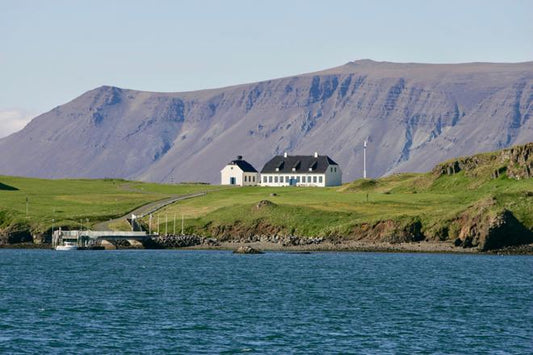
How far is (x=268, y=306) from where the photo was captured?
3415 inches

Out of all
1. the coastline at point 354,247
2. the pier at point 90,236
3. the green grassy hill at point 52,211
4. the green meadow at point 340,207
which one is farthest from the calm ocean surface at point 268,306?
the green grassy hill at point 52,211

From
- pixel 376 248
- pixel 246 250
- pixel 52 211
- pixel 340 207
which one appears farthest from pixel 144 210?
pixel 376 248

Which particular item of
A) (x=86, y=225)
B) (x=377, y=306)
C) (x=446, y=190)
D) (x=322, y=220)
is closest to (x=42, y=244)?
(x=86, y=225)

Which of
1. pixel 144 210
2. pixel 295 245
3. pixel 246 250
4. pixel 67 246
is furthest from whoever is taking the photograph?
pixel 144 210

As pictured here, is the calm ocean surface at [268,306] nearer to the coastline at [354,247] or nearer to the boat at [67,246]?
the coastline at [354,247]

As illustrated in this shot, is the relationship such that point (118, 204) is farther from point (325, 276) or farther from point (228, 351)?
point (228, 351)

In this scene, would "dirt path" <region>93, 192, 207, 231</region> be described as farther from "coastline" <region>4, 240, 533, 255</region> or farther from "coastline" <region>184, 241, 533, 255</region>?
"coastline" <region>184, 241, 533, 255</region>

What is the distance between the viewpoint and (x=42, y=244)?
16650 cm

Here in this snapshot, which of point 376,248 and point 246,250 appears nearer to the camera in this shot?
point 246,250

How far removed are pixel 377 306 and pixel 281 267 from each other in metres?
40.2

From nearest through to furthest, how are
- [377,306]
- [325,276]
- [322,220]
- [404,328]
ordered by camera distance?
[404,328] < [377,306] < [325,276] < [322,220]

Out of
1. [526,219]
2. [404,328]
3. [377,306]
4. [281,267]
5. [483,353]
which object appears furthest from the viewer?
[526,219]

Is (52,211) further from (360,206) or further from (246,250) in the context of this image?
(360,206)

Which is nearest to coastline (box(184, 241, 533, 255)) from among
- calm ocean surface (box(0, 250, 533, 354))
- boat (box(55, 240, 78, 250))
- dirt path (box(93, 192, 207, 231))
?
calm ocean surface (box(0, 250, 533, 354))
